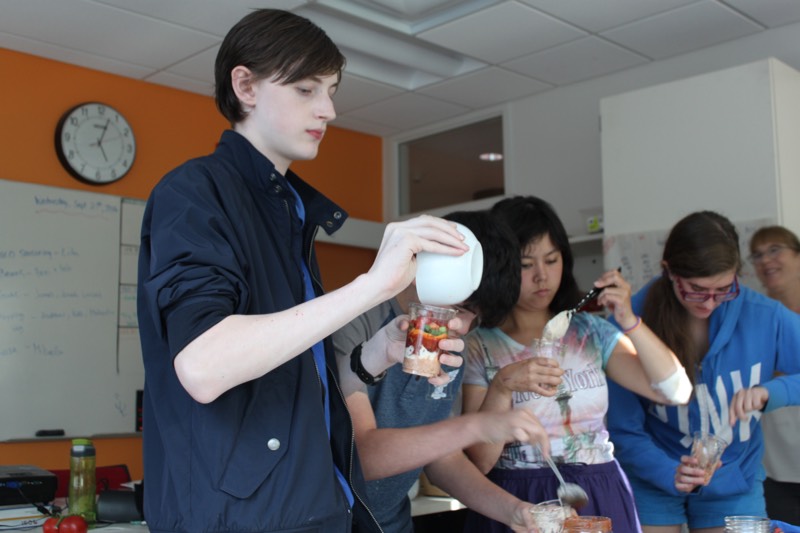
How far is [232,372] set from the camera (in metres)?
1.03

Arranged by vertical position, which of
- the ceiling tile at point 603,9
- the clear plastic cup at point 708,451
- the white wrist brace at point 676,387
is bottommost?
the clear plastic cup at point 708,451

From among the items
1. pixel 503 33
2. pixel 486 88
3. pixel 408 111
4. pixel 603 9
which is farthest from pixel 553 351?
pixel 408 111

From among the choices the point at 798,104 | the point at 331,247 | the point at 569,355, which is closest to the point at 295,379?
the point at 569,355

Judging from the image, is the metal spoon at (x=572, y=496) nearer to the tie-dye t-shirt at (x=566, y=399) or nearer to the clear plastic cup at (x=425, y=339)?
the tie-dye t-shirt at (x=566, y=399)

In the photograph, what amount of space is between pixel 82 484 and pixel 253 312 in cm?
158

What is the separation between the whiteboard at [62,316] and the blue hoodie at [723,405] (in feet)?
9.50

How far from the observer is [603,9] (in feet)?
12.6

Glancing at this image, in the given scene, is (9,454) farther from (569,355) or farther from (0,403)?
(569,355)

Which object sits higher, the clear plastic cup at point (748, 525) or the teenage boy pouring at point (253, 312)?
the teenage boy pouring at point (253, 312)

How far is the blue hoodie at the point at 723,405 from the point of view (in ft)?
7.64

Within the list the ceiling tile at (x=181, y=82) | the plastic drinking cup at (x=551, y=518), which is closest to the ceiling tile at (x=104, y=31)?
the ceiling tile at (x=181, y=82)

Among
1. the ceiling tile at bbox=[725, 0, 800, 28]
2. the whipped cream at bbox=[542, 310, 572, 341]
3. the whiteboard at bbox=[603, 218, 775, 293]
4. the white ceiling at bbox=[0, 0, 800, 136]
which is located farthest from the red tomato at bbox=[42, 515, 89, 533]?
the ceiling tile at bbox=[725, 0, 800, 28]

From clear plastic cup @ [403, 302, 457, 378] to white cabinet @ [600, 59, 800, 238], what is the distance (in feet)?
8.63

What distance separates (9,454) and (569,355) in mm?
3072
